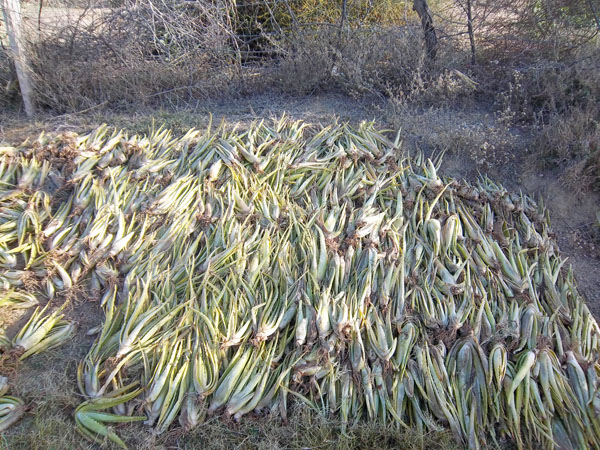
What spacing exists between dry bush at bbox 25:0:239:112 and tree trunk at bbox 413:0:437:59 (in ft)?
7.10

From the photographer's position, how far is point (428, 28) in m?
5.50

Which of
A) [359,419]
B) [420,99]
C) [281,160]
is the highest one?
[420,99]

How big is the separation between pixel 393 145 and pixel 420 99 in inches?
40.8

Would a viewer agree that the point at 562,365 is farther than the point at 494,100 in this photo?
No

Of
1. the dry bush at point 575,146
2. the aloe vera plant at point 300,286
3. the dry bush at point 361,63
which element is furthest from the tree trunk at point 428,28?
the aloe vera plant at point 300,286

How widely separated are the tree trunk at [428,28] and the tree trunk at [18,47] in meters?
4.14

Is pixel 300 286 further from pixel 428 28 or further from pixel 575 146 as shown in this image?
pixel 428 28

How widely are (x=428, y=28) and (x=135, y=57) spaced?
3.22 m

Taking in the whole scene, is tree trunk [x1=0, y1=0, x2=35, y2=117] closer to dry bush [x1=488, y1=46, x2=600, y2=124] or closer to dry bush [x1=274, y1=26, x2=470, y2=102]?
dry bush [x1=274, y1=26, x2=470, y2=102]

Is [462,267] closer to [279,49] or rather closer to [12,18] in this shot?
[279,49]

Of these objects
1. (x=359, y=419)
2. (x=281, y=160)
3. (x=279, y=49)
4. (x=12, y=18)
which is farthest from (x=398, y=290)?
(x=12, y=18)

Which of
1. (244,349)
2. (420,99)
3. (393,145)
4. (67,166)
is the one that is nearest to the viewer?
(244,349)

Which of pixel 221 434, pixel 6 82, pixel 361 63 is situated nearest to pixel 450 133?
pixel 361 63

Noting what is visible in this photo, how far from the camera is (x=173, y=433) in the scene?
2.68 m
